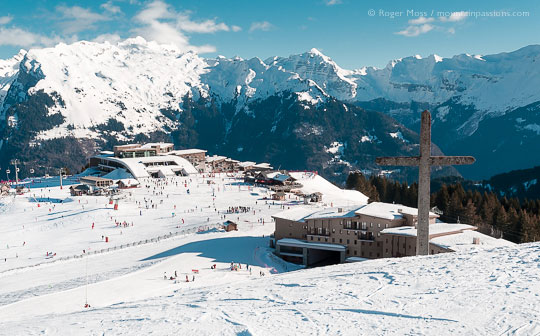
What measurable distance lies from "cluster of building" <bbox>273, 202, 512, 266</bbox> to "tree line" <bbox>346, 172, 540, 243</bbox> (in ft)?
43.9

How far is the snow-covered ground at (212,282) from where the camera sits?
1425 centimetres

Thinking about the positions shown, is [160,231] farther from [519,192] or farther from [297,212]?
[519,192]

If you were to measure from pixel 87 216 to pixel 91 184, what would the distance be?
37.9 metres

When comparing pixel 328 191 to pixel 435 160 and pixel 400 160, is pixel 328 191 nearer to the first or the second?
pixel 400 160

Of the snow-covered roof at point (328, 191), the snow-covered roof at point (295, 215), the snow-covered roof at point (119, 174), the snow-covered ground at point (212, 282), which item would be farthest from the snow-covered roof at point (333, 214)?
the snow-covered roof at point (119, 174)

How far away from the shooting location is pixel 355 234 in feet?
171

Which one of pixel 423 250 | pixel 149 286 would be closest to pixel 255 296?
pixel 423 250

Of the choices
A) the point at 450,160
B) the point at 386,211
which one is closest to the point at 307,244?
the point at 386,211

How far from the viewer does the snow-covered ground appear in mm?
14250

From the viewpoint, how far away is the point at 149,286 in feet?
129

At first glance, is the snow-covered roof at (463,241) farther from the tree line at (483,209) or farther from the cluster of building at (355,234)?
the tree line at (483,209)

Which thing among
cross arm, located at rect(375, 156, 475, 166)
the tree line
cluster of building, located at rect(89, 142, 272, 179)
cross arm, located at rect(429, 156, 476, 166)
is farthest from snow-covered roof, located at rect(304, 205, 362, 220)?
cluster of building, located at rect(89, 142, 272, 179)

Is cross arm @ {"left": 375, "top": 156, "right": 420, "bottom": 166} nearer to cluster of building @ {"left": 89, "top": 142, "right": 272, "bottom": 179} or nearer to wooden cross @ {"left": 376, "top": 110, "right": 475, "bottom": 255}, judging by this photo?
wooden cross @ {"left": 376, "top": 110, "right": 475, "bottom": 255}

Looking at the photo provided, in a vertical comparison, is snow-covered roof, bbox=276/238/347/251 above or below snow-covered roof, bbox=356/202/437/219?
below
